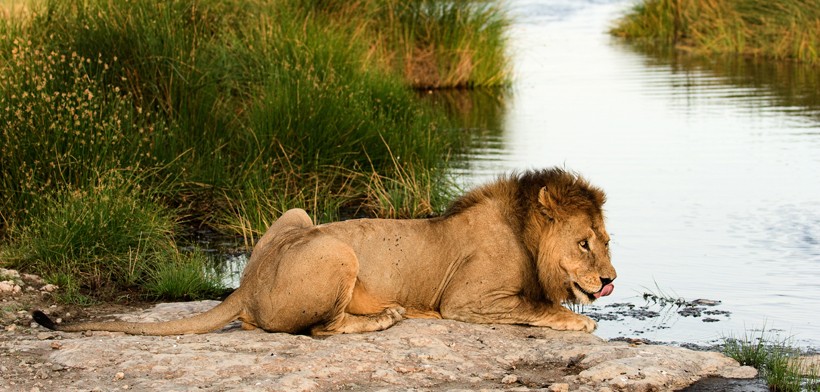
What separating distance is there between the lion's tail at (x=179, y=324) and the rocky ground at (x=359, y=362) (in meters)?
0.05

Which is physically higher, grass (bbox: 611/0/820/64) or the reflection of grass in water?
grass (bbox: 611/0/820/64)

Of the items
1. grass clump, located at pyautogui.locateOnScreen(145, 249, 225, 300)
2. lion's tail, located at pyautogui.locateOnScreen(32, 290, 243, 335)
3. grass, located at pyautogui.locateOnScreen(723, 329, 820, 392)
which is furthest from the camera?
grass clump, located at pyautogui.locateOnScreen(145, 249, 225, 300)

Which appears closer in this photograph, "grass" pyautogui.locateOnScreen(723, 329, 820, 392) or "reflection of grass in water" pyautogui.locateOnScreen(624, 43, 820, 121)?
"grass" pyautogui.locateOnScreen(723, 329, 820, 392)

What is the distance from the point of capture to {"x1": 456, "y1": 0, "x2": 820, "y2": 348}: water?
9.02 meters

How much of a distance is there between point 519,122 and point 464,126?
1043 mm

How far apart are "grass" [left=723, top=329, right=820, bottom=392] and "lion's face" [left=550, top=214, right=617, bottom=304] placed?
33.7 inches

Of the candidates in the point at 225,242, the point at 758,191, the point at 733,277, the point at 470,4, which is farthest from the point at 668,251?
the point at 470,4

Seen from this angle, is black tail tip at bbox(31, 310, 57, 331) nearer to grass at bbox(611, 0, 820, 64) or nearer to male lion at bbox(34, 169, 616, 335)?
male lion at bbox(34, 169, 616, 335)

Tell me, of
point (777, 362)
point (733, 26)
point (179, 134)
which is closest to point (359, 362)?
point (777, 362)

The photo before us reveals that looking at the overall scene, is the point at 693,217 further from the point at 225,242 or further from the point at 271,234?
the point at 271,234

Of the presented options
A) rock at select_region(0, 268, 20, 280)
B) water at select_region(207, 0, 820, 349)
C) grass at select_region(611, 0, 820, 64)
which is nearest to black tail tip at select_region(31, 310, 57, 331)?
rock at select_region(0, 268, 20, 280)

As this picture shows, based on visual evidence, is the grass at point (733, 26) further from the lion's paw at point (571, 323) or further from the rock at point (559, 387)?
the rock at point (559, 387)

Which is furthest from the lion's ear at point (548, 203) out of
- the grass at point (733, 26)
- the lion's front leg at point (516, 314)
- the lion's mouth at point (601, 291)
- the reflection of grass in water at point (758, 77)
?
the grass at point (733, 26)

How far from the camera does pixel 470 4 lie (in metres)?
21.7
